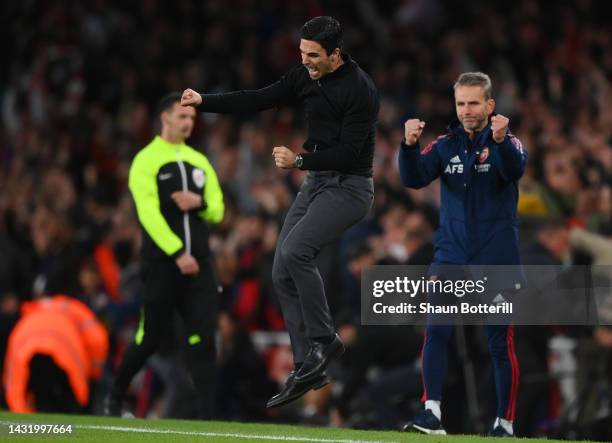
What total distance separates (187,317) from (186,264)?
454mm

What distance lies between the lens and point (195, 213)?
10625 millimetres

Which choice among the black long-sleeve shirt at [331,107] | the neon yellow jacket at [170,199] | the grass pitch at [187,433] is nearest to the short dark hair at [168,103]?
the neon yellow jacket at [170,199]

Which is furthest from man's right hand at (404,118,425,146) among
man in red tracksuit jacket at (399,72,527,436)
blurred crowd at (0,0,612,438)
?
blurred crowd at (0,0,612,438)

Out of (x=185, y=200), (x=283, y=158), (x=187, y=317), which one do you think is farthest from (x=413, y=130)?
(x=187, y=317)

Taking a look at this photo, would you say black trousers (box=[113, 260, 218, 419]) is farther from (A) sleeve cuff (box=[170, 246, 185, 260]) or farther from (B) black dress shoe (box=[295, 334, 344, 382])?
(B) black dress shoe (box=[295, 334, 344, 382])

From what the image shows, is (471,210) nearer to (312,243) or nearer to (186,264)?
(312,243)

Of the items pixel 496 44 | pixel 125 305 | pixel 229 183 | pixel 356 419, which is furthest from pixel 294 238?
pixel 496 44

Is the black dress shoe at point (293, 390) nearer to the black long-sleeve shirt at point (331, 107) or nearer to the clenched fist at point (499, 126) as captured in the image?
the black long-sleeve shirt at point (331, 107)

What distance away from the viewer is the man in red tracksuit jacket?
9039mm

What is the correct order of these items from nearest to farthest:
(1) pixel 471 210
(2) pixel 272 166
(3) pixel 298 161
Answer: (3) pixel 298 161 → (1) pixel 471 210 → (2) pixel 272 166

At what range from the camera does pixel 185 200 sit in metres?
10.5

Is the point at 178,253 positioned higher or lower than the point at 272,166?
lower

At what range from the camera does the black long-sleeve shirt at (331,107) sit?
8.70m

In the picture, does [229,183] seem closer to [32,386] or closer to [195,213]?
[32,386]
